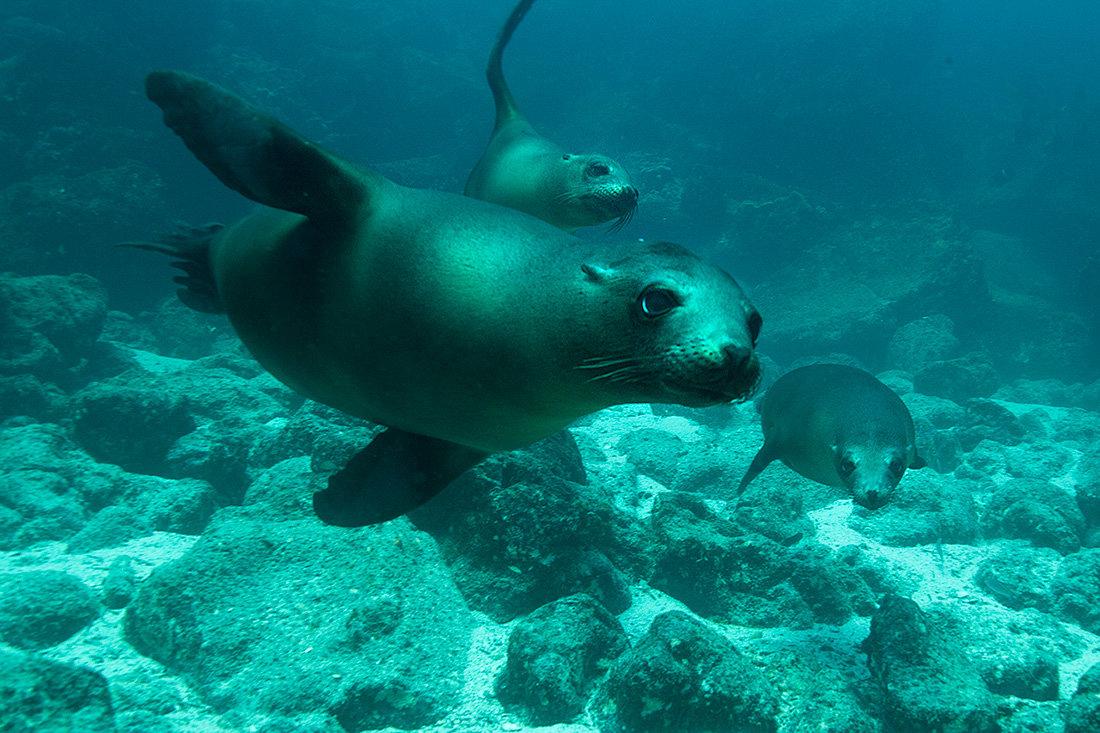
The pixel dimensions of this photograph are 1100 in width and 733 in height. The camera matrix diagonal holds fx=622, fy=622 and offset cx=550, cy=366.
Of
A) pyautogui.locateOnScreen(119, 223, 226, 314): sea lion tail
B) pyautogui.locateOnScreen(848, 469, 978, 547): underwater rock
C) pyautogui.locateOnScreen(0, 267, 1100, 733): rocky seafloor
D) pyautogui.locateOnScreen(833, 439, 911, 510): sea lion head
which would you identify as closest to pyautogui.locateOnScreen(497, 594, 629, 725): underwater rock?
pyautogui.locateOnScreen(0, 267, 1100, 733): rocky seafloor

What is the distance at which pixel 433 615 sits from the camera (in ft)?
14.5

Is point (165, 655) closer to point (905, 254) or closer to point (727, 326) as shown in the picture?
point (727, 326)

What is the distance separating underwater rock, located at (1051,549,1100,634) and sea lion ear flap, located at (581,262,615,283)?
707 centimetres

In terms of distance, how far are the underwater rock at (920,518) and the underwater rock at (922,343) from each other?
835 cm

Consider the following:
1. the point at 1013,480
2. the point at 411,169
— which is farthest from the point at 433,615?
the point at 411,169

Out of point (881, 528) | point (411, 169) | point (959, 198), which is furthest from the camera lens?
point (959, 198)

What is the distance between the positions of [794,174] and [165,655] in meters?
25.6

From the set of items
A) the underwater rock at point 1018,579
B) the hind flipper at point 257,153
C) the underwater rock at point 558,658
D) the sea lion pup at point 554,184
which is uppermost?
the hind flipper at point 257,153

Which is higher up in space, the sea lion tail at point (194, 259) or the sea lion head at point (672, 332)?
the sea lion head at point (672, 332)

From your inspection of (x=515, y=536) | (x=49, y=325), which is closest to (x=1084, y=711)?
(x=515, y=536)

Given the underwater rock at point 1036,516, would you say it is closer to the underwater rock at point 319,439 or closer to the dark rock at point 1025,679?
the dark rock at point 1025,679

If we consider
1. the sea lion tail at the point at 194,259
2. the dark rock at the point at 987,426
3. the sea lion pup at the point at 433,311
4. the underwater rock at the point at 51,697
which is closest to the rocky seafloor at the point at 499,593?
the underwater rock at the point at 51,697

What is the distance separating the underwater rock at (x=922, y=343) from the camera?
15.5m

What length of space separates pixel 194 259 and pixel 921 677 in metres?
4.85
